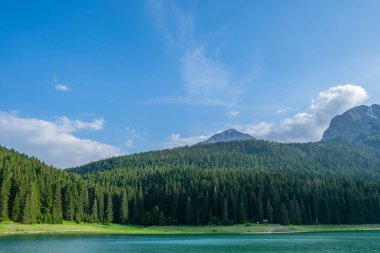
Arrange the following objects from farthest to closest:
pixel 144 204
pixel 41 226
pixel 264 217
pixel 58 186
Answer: pixel 144 204 → pixel 264 217 → pixel 58 186 → pixel 41 226

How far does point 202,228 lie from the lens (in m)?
148

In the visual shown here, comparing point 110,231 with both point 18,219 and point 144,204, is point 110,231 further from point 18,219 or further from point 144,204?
point 144,204

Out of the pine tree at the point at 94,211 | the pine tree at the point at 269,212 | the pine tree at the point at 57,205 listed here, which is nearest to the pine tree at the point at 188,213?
the pine tree at the point at 269,212

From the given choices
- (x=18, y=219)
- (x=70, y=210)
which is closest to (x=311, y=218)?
(x=70, y=210)

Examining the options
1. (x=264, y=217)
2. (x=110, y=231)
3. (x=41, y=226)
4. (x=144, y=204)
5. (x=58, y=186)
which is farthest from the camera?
(x=144, y=204)

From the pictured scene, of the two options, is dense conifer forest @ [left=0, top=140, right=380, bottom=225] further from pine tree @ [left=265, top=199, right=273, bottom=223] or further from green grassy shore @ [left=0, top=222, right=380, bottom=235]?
green grassy shore @ [left=0, top=222, right=380, bottom=235]

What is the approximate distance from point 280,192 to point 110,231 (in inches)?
2941

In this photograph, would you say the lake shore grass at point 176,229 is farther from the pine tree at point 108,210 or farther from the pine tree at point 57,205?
the pine tree at point 108,210

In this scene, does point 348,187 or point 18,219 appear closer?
point 18,219

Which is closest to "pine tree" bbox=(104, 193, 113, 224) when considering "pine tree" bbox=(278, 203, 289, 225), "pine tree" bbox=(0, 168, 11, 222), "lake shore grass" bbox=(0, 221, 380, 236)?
"lake shore grass" bbox=(0, 221, 380, 236)

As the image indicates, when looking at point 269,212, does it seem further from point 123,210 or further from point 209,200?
point 123,210

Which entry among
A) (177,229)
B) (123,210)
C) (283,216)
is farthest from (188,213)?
(283,216)

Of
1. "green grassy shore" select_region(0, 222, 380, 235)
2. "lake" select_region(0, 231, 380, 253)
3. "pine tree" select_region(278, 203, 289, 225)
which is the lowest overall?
"lake" select_region(0, 231, 380, 253)

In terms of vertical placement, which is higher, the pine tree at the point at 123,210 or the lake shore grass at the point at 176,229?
the pine tree at the point at 123,210
